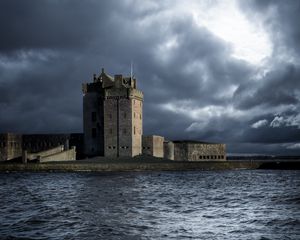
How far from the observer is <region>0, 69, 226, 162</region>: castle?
83.4 metres

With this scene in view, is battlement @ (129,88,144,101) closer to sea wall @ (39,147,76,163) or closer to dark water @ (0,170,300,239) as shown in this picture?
sea wall @ (39,147,76,163)

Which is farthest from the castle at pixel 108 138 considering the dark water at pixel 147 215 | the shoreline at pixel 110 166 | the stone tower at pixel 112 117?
the dark water at pixel 147 215

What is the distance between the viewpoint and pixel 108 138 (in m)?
83.9

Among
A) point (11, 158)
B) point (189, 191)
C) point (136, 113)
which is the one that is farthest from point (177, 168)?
point (189, 191)

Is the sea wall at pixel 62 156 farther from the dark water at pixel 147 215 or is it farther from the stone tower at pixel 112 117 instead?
the dark water at pixel 147 215

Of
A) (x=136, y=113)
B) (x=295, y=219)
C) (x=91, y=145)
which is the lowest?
(x=295, y=219)

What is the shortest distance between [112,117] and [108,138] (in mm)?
3655

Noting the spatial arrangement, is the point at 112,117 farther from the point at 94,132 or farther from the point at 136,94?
the point at 136,94

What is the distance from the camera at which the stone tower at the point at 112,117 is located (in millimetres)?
83375

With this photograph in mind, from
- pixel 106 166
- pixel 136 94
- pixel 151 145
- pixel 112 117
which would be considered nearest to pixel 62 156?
pixel 106 166

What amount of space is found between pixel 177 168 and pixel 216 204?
157ft

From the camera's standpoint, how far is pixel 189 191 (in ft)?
144

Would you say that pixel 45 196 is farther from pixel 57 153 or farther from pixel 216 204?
pixel 57 153

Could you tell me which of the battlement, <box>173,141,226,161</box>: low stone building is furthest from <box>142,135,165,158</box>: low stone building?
the battlement
